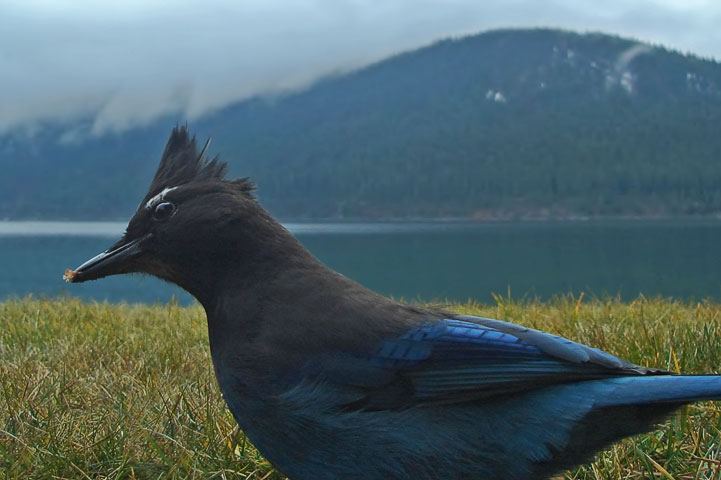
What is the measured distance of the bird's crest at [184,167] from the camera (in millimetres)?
2781

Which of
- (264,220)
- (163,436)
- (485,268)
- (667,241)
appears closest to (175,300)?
(163,436)

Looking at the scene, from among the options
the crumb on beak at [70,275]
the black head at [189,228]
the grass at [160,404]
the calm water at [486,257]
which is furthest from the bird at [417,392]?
the calm water at [486,257]

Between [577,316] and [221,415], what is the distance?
3.07 metres

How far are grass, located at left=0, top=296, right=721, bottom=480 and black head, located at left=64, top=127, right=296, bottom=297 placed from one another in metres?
0.76

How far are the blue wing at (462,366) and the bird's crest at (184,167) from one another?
3.11 feet

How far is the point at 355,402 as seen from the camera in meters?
2.23

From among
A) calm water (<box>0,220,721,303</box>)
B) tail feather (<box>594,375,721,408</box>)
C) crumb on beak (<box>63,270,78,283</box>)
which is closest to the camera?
tail feather (<box>594,375,721,408</box>)

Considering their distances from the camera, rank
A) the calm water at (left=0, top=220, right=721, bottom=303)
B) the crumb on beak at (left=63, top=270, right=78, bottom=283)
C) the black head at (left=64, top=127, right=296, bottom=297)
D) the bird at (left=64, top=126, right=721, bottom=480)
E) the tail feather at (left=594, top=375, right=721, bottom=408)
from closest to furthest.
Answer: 1. the tail feather at (left=594, top=375, right=721, bottom=408)
2. the bird at (left=64, top=126, right=721, bottom=480)
3. the black head at (left=64, top=127, right=296, bottom=297)
4. the crumb on beak at (left=63, top=270, right=78, bottom=283)
5. the calm water at (left=0, top=220, right=721, bottom=303)

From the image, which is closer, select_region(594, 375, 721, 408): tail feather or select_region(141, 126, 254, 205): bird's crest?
select_region(594, 375, 721, 408): tail feather

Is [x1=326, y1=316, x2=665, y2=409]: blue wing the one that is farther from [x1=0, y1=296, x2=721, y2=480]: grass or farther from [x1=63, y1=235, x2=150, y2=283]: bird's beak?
[x1=63, y1=235, x2=150, y2=283]: bird's beak

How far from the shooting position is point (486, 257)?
64562 millimetres

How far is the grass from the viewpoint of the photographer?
9.49 ft

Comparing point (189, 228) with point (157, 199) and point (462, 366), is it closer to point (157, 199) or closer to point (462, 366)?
point (157, 199)

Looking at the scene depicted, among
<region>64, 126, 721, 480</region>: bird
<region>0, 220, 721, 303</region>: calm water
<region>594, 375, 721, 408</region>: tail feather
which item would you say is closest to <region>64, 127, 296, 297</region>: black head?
<region>64, 126, 721, 480</region>: bird
